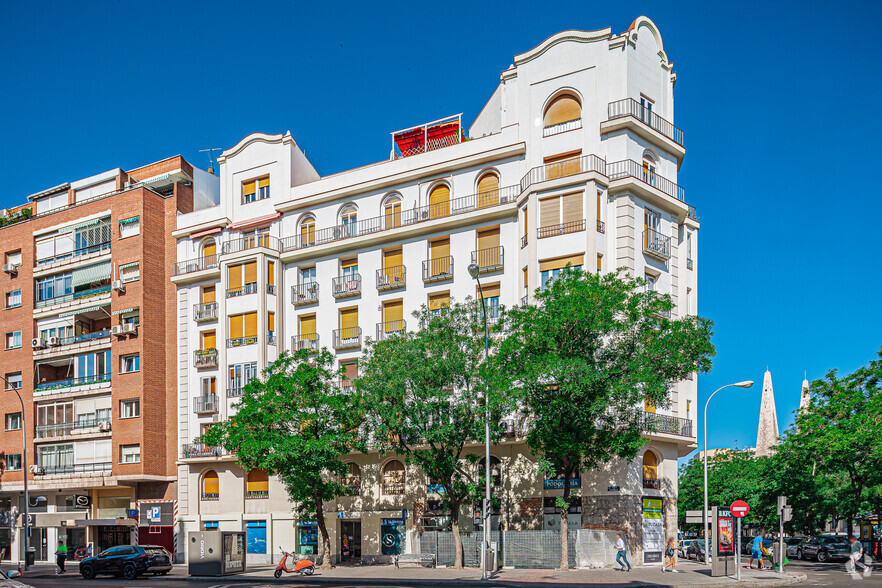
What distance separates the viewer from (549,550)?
32406mm

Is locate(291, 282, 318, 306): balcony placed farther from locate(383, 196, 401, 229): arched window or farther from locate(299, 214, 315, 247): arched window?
locate(383, 196, 401, 229): arched window

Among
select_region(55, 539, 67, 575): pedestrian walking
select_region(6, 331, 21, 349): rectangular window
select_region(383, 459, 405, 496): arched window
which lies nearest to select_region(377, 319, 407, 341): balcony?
select_region(383, 459, 405, 496): arched window

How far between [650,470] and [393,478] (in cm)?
1157

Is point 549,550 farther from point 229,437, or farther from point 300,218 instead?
point 300,218

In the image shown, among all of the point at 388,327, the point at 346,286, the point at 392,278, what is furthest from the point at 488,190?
the point at 346,286

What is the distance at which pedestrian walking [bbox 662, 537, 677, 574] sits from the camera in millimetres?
32500

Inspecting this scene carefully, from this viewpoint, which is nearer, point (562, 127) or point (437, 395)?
point (437, 395)

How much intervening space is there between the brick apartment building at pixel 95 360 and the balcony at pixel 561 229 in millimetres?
23020

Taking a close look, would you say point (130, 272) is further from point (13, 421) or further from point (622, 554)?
point (622, 554)

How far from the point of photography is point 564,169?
37.5m

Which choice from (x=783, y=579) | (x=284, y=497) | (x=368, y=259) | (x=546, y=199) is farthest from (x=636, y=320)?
(x=284, y=497)

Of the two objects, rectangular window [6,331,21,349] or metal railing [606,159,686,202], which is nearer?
metal railing [606,159,686,202]

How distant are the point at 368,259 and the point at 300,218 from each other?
5.11 meters

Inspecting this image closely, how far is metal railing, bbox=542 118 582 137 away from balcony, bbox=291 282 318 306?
45.7ft
